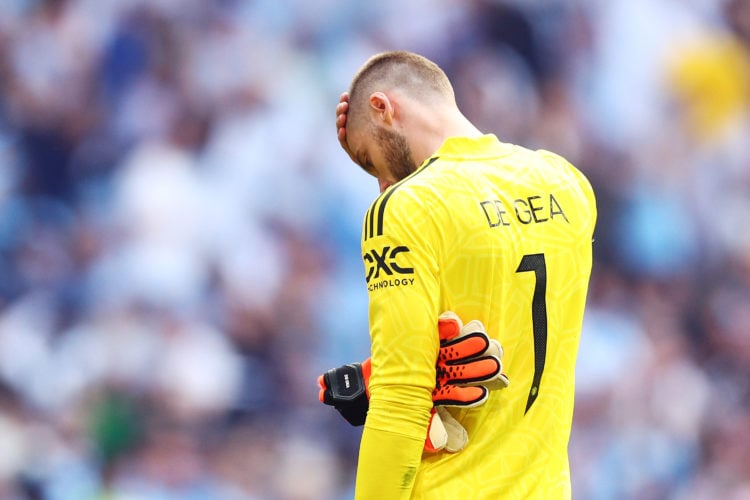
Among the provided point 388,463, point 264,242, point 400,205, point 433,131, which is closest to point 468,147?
point 433,131

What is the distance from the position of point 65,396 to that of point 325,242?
120 cm

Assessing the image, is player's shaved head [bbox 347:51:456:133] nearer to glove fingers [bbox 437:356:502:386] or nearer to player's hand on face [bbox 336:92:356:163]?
player's hand on face [bbox 336:92:356:163]

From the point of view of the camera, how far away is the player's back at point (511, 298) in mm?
1883

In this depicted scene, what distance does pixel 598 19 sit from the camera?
15.9ft

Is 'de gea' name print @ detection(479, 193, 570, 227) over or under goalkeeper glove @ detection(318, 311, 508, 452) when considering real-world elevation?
over

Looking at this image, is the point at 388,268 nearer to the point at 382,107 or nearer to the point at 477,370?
the point at 477,370

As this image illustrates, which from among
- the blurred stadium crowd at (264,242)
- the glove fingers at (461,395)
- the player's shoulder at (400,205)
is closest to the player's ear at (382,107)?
the player's shoulder at (400,205)

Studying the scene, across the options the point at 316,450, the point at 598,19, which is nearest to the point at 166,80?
the point at 316,450

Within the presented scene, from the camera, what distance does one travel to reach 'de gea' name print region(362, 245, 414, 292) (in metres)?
1.84

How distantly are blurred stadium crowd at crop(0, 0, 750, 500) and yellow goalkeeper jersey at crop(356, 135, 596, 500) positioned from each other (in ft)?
7.03

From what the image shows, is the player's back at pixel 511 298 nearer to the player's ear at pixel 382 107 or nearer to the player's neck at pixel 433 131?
the player's neck at pixel 433 131

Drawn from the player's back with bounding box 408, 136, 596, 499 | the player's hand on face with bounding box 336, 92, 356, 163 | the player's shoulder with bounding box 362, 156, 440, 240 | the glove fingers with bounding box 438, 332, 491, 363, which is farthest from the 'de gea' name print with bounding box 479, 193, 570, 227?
the player's hand on face with bounding box 336, 92, 356, 163

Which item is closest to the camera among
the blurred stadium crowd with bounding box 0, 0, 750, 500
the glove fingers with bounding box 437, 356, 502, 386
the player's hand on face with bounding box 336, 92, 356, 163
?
the glove fingers with bounding box 437, 356, 502, 386

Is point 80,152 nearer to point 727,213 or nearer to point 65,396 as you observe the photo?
point 65,396
